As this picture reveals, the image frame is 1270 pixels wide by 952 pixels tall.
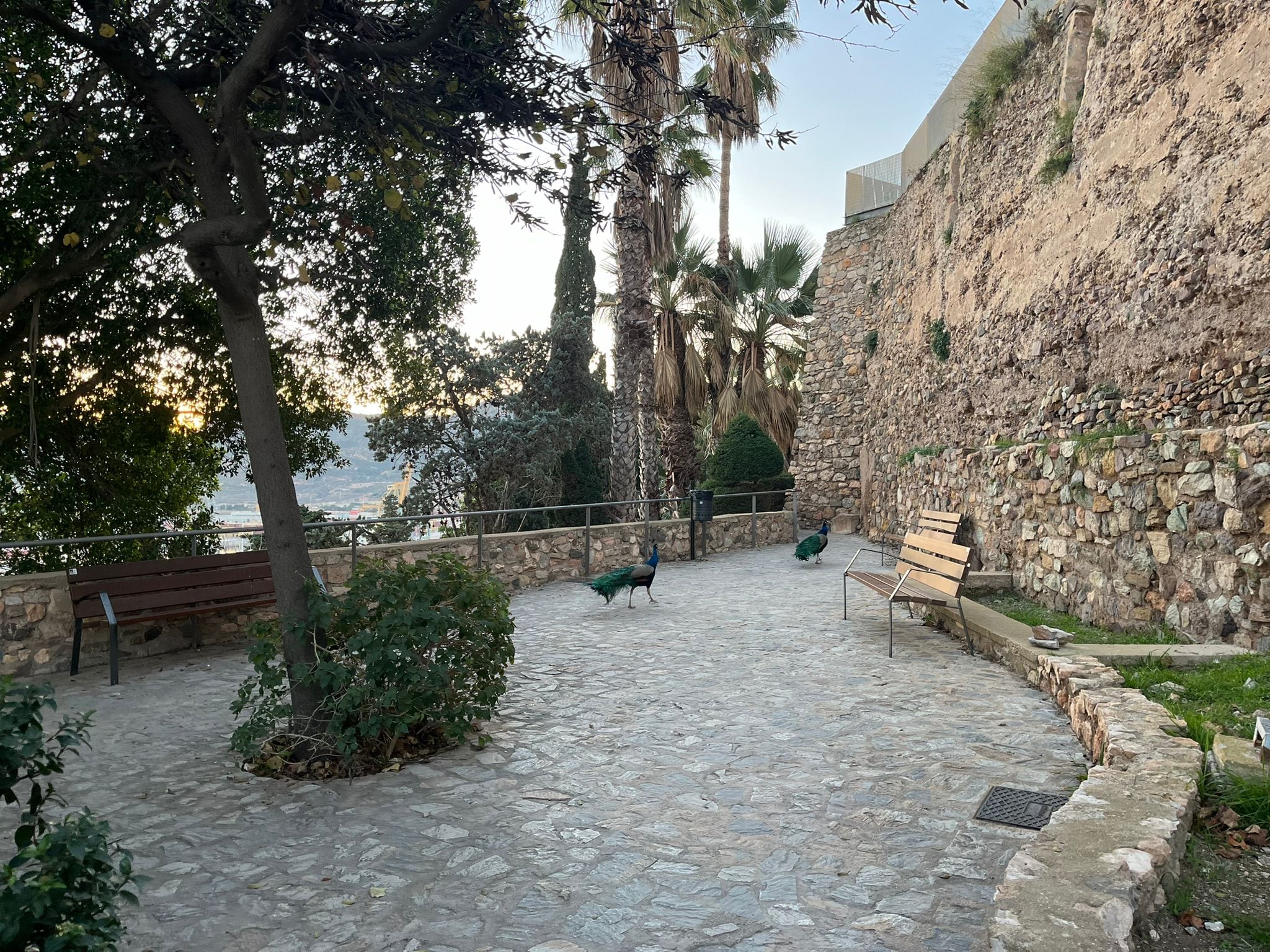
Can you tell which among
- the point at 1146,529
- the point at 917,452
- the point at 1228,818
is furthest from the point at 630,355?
the point at 1228,818

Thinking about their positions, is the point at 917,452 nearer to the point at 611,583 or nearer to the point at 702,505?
the point at 702,505

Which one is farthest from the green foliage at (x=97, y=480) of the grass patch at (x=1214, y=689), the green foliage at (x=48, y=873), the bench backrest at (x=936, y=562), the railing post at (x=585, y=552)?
the grass patch at (x=1214, y=689)

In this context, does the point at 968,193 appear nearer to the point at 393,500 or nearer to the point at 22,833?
the point at 393,500

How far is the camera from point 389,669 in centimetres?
418

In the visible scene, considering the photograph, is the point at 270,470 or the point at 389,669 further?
the point at 270,470

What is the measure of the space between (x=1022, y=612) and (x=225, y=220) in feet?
22.1

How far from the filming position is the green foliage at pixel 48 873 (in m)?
1.83

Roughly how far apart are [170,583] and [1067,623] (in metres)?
7.05

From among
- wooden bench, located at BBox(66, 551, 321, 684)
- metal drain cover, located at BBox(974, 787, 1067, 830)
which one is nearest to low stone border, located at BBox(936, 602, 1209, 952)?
metal drain cover, located at BBox(974, 787, 1067, 830)

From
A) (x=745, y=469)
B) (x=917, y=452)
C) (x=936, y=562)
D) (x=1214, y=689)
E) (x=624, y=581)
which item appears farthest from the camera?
(x=745, y=469)

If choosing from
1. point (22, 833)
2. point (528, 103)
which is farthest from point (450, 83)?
point (22, 833)

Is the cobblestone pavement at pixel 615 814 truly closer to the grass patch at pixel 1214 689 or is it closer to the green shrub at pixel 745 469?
the grass patch at pixel 1214 689

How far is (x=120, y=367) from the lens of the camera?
306 inches

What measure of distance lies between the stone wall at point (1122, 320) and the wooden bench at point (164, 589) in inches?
231
